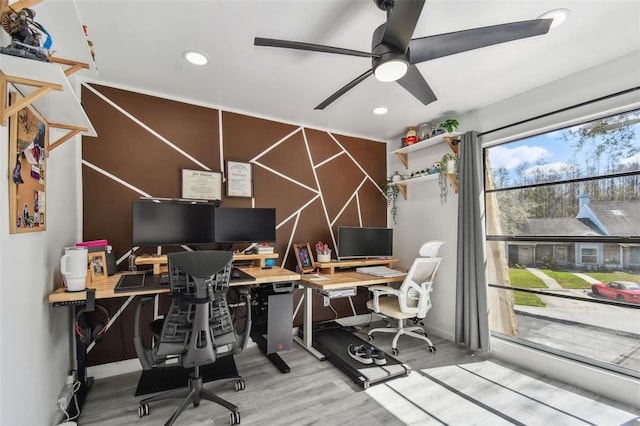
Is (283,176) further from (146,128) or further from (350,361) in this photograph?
(350,361)

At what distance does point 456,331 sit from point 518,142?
2.01 meters

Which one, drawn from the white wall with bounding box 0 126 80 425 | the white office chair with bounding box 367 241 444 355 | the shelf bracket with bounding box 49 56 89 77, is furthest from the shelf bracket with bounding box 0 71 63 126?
the white office chair with bounding box 367 241 444 355

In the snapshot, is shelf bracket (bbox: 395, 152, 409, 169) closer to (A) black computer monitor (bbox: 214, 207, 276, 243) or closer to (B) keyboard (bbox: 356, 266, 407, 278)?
(B) keyboard (bbox: 356, 266, 407, 278)

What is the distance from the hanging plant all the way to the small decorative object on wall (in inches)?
134

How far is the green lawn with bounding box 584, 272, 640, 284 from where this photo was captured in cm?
217

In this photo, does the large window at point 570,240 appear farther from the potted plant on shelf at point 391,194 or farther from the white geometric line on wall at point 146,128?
the white geometric line on wall at point 146,128

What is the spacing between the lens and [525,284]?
9.23ft

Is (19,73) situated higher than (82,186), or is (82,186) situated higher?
(19,73)

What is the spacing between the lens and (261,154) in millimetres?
3246

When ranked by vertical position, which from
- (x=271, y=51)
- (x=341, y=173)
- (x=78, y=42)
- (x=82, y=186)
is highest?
(x=271, y=51)

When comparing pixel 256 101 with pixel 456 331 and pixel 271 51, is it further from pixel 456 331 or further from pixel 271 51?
pixel 456 331

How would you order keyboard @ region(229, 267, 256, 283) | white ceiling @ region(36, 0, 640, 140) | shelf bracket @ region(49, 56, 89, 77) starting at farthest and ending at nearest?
keyboard @ region(229, 267, 256, 283)
white ceiling @ region(36, 0, 640, 140)
shelf bracket @ region(49, 56, 89, 77)

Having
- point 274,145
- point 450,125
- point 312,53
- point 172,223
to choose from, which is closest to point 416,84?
point 312,53

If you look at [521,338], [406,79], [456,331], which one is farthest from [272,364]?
[406,79]
